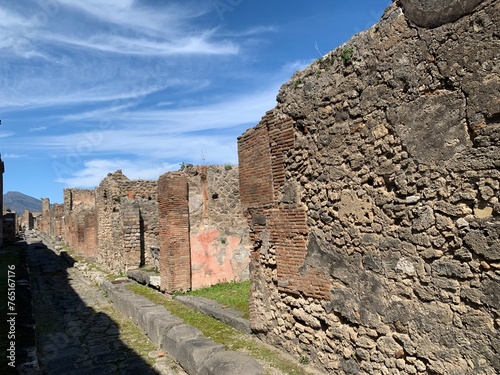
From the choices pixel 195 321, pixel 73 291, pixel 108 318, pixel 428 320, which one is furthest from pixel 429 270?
pixel 73 291

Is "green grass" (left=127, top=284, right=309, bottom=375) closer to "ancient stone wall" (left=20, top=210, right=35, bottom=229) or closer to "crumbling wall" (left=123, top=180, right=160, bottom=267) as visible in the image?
"crumbling wall" (left=123, top=180, right=160, bottom=267)

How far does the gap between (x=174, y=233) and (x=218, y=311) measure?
2.65m

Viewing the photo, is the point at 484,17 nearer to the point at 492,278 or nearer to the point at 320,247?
the point at 492,278

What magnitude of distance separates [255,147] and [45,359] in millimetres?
4053

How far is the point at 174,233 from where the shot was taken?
830 centimetres

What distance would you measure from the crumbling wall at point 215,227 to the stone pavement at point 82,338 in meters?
2.09

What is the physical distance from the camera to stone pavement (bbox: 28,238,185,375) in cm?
507

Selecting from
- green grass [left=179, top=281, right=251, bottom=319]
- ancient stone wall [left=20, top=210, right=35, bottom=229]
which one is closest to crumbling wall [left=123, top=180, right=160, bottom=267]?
green grass [left=179, top=281, right=251, bottom=319]

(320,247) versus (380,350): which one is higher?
(320,247)

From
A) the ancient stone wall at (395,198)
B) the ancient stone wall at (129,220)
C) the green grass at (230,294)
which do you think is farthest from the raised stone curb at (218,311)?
the ancient stone wall at (129,220)

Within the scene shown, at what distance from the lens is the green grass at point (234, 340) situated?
4.14m

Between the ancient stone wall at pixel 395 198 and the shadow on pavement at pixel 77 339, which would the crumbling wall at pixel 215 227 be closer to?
the shadow on pavement at pixel 77 339

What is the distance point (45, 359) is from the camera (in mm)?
5500

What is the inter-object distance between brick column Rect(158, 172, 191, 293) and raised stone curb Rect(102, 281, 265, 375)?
0.84 m
